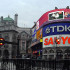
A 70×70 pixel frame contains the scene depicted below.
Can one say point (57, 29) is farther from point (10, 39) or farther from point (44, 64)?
point (44, 64)

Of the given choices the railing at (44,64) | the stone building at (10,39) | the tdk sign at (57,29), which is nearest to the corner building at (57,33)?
the tdk sign at (57,29)

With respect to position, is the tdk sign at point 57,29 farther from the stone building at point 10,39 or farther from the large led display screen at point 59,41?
the stone building at point 10,39

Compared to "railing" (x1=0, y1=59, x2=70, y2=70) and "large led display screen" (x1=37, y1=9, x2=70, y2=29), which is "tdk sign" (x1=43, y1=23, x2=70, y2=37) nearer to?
"large led display screen" (x1=37, y1=9, x2=70, y2=29)

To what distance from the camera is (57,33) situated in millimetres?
46250

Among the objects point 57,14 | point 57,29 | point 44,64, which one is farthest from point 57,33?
point 44,64

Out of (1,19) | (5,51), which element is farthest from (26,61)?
(1,19)

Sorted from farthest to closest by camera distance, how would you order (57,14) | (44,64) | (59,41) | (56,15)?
(56,15), (57,14), (59,41), (44,64)

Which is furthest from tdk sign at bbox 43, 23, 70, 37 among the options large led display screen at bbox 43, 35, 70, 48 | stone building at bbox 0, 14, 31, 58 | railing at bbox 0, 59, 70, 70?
railing at bbox 0, 59, 70, 70

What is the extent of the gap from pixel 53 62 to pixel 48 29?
124 feet

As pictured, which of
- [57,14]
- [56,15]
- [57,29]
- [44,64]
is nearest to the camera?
[44,64]

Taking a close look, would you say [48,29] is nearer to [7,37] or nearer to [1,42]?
[7,37]

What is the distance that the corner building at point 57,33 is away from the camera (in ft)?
150

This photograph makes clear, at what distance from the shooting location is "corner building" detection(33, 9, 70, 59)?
45.6 m

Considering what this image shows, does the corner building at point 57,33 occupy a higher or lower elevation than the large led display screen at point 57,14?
lower
